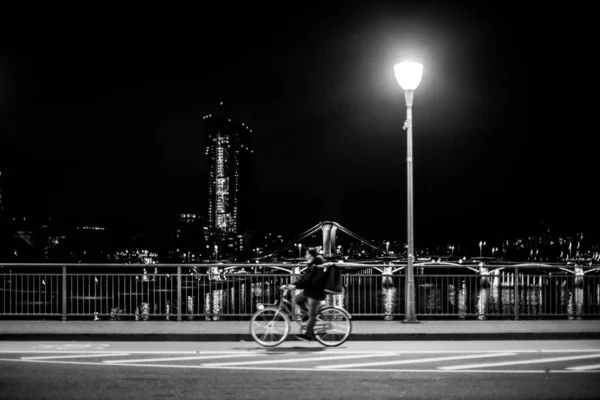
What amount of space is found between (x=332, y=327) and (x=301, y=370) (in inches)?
117

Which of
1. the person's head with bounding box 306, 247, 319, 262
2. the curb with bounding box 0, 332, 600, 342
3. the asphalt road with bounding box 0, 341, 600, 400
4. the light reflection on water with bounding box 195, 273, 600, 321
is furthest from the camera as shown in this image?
the light reflection on water with bounding box 195, 273, 600, 321

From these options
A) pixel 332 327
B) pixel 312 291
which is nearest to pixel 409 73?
pixel 312 291

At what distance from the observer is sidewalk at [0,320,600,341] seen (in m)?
14.6

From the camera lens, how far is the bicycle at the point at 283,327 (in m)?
13.5

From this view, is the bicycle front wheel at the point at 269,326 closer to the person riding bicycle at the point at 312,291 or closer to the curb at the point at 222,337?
the person riding bicycle at the point at 312,291

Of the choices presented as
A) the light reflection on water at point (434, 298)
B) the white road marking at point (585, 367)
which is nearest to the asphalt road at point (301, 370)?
the white road marking at point (585, 367)

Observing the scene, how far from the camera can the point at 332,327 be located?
13.6 metres

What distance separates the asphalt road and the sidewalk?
16.2 inches

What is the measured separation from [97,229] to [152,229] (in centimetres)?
1697

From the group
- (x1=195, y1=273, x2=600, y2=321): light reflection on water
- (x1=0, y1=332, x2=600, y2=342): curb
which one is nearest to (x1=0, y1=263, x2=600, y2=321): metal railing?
(x1=195, y1=273, x2=600, y2=321): light reflection on water

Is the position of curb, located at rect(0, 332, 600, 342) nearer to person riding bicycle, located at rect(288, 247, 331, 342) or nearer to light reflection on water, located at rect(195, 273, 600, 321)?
person riding bicycle, located at rect(288, 247, 331, 342)

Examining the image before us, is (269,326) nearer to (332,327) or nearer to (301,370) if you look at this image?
(332,327)

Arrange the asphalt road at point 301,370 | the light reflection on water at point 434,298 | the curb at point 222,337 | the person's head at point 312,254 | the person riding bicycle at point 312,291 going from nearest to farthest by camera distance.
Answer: the asphalt road at point 301,370 → the person riding bicycle at point 312,291 → the person's head at point 312,254 → the curb at point 222,337 → the light reflection on water at point 434,298

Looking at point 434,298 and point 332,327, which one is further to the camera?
point 434,298
